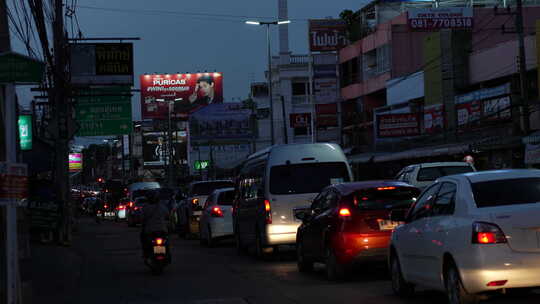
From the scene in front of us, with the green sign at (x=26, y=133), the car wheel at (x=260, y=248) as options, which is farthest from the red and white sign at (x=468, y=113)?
the car wheel at (x=260, y=248)

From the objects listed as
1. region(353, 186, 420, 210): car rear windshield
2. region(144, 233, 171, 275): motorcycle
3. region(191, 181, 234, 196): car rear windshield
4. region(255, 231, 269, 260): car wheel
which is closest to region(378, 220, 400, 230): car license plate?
region(353, 186, 420, 210): car rear windshield

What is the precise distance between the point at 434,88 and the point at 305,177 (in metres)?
31.4

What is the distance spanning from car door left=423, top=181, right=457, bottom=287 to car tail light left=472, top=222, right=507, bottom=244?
1.85 ft

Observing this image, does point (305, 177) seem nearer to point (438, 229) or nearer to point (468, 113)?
point (438, 229)

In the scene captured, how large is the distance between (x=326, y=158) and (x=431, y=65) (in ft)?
104

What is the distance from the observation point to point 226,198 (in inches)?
1030

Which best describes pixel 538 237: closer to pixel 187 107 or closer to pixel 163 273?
pixel 163 273

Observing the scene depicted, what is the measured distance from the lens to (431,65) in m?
50.2

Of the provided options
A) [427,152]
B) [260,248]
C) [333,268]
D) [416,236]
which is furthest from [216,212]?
[427,152]

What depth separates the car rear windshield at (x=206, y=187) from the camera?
1257 inches

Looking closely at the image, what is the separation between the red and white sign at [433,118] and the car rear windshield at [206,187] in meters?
18.9

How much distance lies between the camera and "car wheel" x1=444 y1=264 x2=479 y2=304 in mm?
Answer: 10000

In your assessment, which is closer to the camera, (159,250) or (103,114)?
(159,250)

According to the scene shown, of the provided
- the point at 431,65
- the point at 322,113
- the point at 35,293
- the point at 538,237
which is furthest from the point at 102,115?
the point at 538,237
